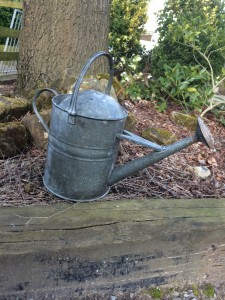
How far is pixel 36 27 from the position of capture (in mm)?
3031

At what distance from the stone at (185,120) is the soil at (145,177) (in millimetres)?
165

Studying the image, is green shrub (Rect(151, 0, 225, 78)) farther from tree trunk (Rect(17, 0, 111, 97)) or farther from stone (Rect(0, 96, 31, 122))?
stone (Rect(0, 96, 31, 122))

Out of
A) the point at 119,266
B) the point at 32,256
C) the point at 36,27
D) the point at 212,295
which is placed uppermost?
the point at 36,27

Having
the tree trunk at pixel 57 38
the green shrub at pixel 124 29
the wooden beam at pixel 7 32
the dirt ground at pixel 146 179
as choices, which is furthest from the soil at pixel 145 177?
the wooden beam at pixel 7 32

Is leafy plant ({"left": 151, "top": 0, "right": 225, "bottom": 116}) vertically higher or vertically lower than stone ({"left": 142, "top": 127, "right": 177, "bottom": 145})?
higher

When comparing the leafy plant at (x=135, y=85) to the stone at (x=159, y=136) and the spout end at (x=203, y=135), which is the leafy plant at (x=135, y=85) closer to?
the stone at (x=159, y=136)

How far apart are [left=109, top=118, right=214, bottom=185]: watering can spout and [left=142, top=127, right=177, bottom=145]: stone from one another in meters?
0.92

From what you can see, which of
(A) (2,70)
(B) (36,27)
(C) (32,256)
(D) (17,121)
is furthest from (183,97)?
(A) (2,70)

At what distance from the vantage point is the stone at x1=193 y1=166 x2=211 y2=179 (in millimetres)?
2732

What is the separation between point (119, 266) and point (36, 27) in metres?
2.05

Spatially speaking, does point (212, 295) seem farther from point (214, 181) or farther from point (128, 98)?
point (128, 98)

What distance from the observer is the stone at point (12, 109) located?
2584 mm

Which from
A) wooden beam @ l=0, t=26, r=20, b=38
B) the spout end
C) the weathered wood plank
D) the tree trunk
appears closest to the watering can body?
the weathered wood plank

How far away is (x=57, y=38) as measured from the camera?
3.00 meters
